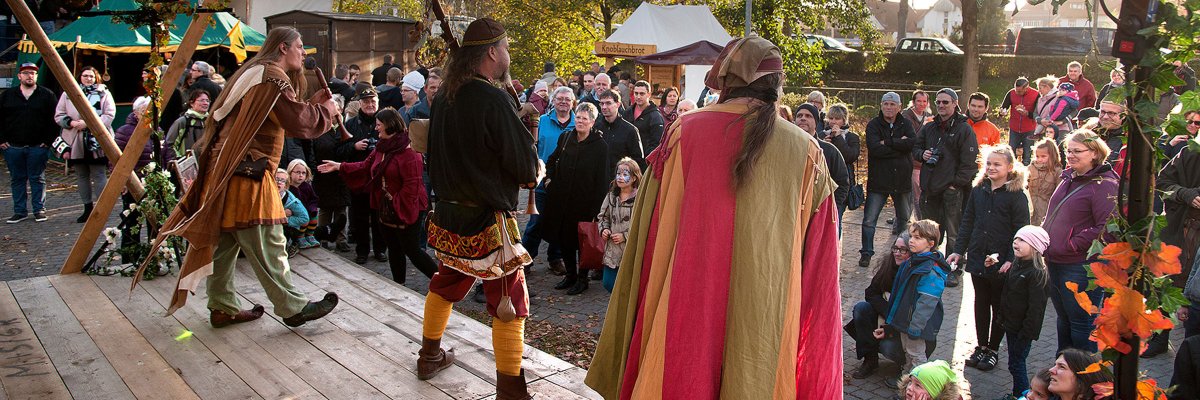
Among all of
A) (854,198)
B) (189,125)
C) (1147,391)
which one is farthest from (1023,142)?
(1147,391)

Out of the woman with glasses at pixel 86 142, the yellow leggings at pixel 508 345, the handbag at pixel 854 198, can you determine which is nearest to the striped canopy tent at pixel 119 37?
the woman with glasses at pixel 86 142

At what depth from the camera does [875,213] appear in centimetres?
880

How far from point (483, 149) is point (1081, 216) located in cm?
354

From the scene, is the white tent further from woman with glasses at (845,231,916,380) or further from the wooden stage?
the wooden stage

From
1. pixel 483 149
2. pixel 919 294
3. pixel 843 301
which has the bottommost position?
pixel 843 301

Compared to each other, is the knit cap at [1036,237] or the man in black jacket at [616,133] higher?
the man in black jacket at [616,133]

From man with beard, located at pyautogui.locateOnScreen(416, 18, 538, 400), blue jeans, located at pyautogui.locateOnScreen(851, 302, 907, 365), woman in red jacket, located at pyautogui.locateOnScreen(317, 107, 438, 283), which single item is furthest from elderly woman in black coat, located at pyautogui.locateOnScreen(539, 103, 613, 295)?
man with beard, located at pyautogui.locateOnScreen(416, 18, 538, 400)

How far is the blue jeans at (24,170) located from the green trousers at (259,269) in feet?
22.3

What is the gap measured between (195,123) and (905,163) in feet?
21.0

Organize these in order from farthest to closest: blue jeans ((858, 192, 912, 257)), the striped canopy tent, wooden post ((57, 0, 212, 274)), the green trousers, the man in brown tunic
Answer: the striped canopy tent < blue jeans ((858, 192, 912, 257)) < wooden post ((57, 0, 212, 274)) < the green trousers < the man in brown tunic

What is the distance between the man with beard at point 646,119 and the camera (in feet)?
29.6

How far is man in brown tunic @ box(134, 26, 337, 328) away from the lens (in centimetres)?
464

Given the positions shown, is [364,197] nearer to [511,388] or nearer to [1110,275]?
[511,388]

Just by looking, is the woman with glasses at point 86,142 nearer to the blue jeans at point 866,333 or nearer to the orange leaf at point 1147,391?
the blue jeans at point 866,333
